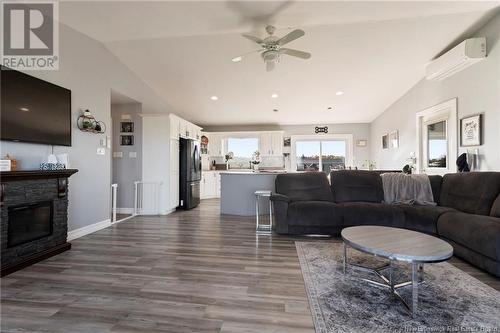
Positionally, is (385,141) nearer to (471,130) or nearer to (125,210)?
(471,130)

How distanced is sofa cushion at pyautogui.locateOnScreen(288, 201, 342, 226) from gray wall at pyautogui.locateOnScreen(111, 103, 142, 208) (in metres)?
3.62

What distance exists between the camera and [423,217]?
3.31 m

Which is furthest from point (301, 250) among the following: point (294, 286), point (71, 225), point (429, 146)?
point (429, 146)

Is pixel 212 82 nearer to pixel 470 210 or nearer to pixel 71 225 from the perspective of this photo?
pixel 71 225

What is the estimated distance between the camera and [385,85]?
5.49 meters

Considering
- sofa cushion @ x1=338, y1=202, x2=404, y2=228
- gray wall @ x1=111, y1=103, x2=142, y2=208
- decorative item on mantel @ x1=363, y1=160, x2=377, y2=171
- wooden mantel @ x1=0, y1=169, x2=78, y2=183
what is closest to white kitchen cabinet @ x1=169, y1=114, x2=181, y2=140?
gray wall @ x1=111, y1=103, x2=142, y2=208

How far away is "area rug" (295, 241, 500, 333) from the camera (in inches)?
64.5

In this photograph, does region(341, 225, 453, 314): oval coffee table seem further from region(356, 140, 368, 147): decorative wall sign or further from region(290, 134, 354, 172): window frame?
region(356, 140, 368, 147): decorative wall sign

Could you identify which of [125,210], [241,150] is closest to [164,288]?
[125,210]

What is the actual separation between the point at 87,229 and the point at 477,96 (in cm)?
634

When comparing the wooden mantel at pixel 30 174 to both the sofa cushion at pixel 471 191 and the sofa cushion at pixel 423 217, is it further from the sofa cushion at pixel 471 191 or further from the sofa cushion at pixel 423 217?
the sofa cushion at pixel 471 191

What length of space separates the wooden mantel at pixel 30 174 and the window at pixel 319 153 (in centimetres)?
658

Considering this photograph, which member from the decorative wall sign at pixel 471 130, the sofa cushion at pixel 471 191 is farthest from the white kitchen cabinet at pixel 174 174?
the decorative wall sign at pixel 471 130

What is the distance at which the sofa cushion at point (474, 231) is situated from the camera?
231cm
